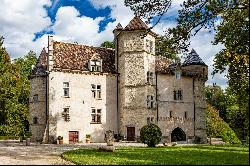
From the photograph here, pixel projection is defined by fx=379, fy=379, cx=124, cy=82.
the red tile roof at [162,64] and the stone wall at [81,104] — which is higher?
the red tile roof at [162,64]

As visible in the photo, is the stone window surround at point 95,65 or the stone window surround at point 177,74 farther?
the stone window surround at point 177,74

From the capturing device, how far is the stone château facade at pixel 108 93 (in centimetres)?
3953

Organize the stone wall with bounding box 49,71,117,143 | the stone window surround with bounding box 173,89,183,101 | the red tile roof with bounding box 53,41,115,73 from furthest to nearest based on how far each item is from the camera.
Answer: the stone window surround with bounding box 173,89,183,101 < the red tile roof with bounding box 53,41,115,73 < the stone wall with bounding box 49,71,117,143

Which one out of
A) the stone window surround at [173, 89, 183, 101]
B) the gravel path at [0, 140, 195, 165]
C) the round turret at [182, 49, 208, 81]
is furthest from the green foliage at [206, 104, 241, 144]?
the gravel path at [0, 140, 195, 165]

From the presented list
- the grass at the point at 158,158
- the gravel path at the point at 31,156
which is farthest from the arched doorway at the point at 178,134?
the grass at the point at 158,158

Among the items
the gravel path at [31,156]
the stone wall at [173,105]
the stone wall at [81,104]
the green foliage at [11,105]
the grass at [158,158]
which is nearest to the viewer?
the grass at [158,158]

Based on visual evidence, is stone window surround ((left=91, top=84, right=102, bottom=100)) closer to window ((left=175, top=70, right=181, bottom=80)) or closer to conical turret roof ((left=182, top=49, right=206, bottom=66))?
window ((left=175, top=70, right=181, bottom=80))

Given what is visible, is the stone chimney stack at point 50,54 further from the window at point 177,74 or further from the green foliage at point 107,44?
the green foliage at point 107,44

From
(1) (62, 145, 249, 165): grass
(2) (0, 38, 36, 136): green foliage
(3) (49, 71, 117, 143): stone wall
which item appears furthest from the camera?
(2) (0, 38, 36, 136): green foliage

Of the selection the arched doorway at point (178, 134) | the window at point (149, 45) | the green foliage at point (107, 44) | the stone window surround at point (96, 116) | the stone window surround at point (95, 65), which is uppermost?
the green foliage at point (107, 44)

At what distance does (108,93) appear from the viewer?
41.9 metres

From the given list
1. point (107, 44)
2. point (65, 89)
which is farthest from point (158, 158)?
point (107, 44)

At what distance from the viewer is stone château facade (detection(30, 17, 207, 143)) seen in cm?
3953

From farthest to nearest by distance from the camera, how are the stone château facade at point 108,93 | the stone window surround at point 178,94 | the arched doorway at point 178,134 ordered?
the stone window surround at point 178,94
the arched doorway at point 178,134
the stone château facade at point 108,93
